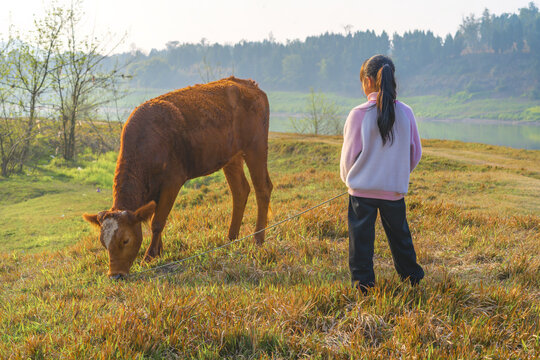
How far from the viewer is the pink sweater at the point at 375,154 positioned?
12.4 ft

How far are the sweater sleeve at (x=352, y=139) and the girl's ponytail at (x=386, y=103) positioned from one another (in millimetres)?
183

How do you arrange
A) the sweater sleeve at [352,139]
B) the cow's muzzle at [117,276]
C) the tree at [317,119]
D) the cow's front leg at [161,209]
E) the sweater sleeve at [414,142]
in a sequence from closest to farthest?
the sweater sleeve at [352,139] → the sweater sleeve at [414,142] → the cow's muzzle at [117,276] → the cow's front leg at [161,209] → the tree at [317,119]

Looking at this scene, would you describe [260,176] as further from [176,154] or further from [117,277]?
[117,277]

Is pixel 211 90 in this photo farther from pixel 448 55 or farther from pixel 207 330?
pixel 448 55

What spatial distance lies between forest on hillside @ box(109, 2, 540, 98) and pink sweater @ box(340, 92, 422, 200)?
471 ft

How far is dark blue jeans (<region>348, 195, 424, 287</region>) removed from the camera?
3895 mm

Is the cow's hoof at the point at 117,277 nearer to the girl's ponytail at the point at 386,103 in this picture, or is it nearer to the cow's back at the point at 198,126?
the cow's back at the point at 198,126

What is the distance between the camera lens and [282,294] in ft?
13.0

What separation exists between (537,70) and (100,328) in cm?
16623

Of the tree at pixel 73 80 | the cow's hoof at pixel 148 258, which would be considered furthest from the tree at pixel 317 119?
the cow's hoof at pixel 148 258

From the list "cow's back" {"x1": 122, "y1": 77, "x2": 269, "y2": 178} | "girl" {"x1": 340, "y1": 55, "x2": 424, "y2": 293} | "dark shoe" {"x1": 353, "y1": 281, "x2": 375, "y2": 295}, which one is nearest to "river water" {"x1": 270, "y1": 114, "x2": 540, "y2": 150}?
"cow's back" {"x1": 122, "y1": 77, "x2": 269, "y2": 178}

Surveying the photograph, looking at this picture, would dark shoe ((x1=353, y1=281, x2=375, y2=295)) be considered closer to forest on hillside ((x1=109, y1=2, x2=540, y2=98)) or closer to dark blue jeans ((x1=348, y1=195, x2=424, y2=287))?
dark blue jeans ((x1=348, y1=195, x2=424, y2=287))

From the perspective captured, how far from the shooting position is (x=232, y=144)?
628 cm

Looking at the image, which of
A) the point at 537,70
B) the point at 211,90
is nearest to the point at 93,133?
the point at 211,90
